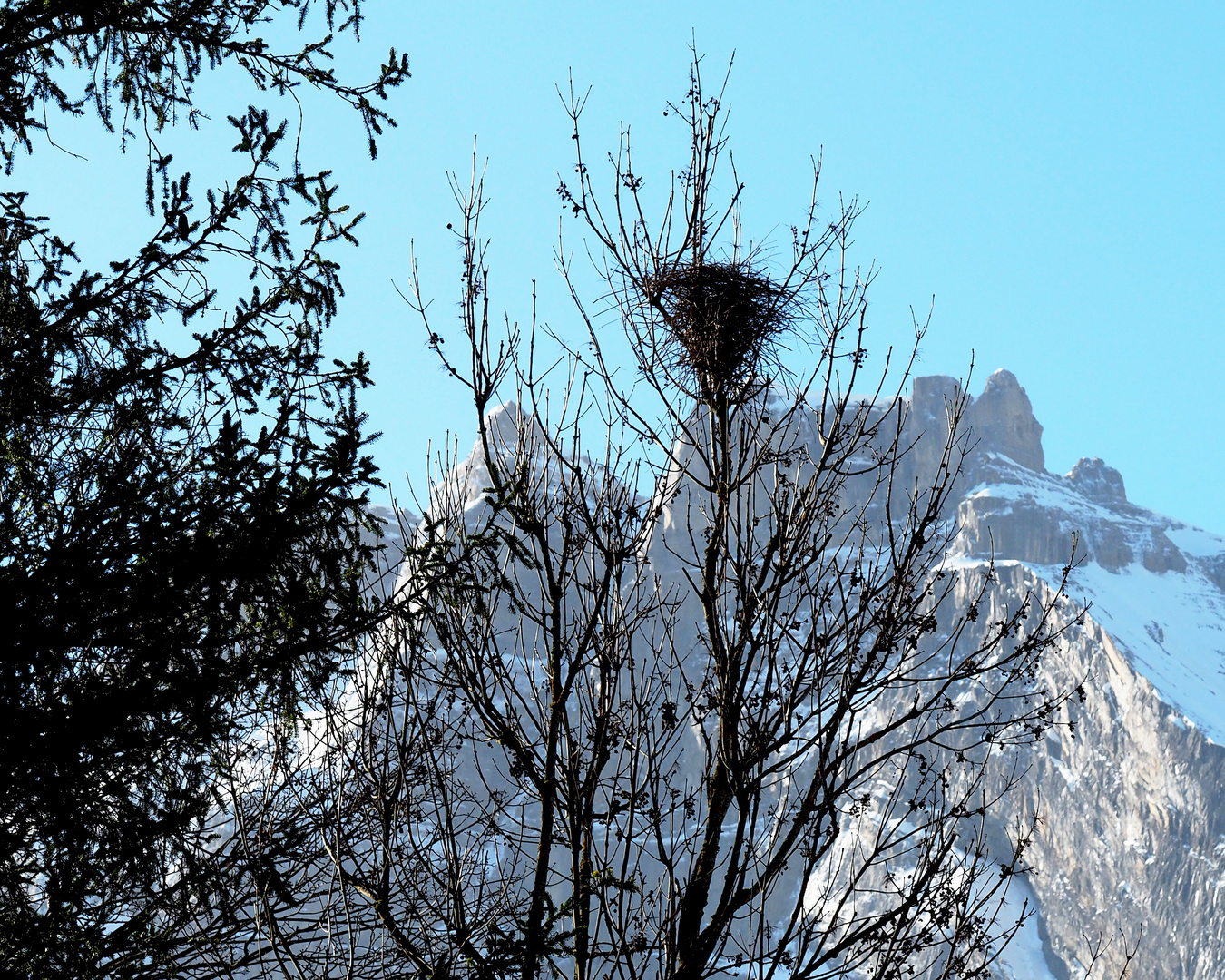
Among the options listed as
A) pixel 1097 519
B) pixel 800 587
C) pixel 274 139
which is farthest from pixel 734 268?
pixel 1097 519

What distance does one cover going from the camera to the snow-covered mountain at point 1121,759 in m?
102

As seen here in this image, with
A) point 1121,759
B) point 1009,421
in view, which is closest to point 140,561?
point 1121,759

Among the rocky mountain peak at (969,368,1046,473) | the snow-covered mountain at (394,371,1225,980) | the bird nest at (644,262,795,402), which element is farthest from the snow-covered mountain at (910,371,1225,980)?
the bird nest at (644,262,795,402)

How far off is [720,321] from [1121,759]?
121665 millimetres

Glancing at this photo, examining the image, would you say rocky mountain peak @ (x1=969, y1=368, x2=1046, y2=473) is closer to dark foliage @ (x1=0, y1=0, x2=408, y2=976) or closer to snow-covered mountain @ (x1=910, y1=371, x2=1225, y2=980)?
snow-covered mountain @ (x1=910, y1=371, x2=1225, y2=980)

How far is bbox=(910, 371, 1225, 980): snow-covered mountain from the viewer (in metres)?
102

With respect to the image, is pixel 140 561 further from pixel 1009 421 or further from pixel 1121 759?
pixel 1009 421

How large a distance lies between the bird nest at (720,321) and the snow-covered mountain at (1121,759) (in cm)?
8649

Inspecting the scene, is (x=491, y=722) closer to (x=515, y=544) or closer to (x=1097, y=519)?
(x=515, y=544)

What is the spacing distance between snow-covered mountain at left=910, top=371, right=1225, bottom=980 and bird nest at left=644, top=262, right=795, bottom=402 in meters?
86.5

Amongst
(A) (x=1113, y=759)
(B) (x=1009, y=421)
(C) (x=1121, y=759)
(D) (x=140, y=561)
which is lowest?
(D) (x=140, y=561)

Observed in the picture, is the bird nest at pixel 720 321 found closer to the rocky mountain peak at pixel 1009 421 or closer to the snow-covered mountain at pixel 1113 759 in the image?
the snow-covered mountain at pixel 1113 759

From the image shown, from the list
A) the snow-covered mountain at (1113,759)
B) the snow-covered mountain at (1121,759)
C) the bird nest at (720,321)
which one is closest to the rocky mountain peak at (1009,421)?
the snow-covered mountain at (1121,759)

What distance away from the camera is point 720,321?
4.73m
